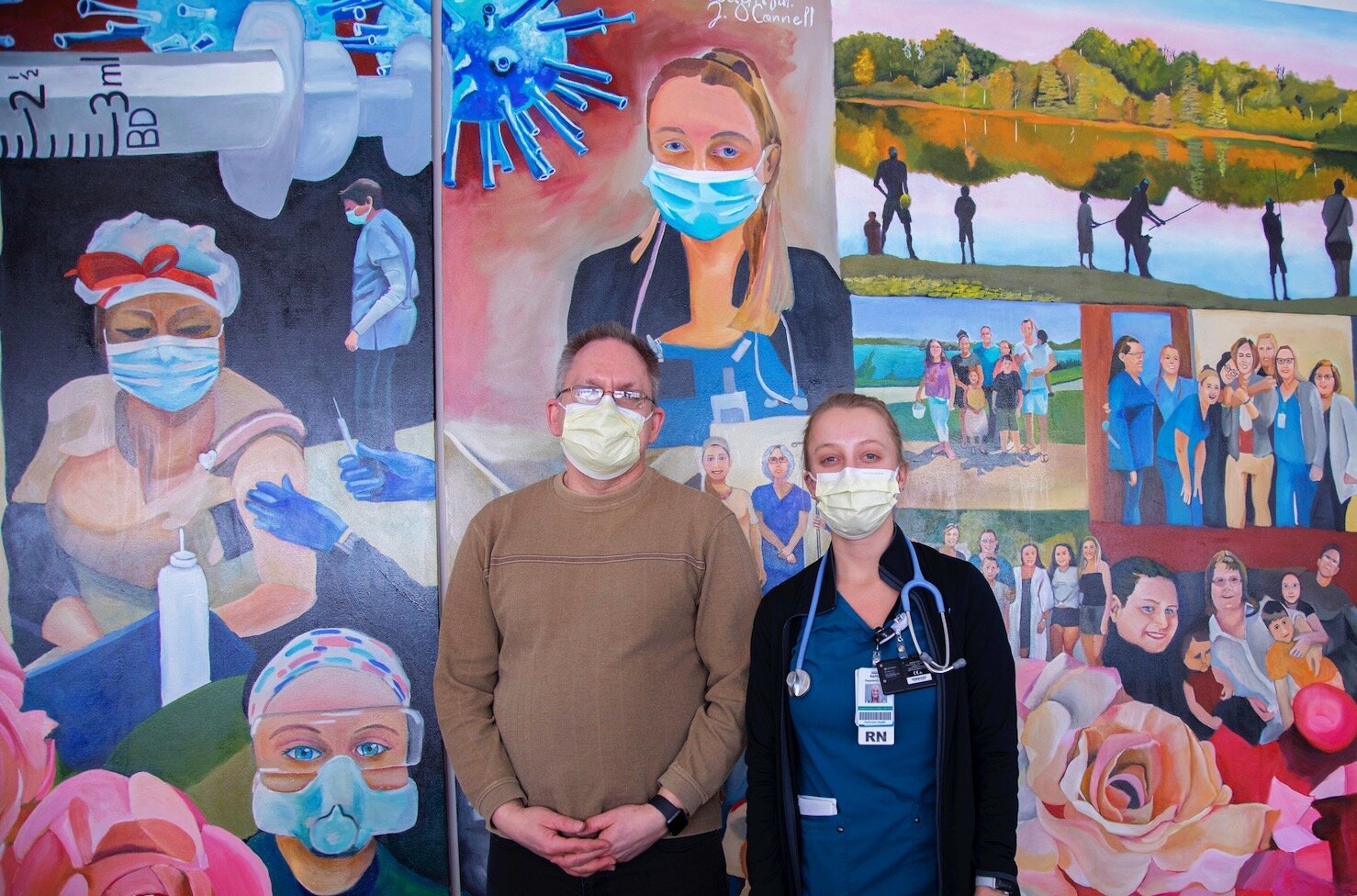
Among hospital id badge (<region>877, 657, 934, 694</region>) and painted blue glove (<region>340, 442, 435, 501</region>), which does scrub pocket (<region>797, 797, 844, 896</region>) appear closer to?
hospital id badge (<region>877, 657, 934, 694</region>)

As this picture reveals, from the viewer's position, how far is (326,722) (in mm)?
2436

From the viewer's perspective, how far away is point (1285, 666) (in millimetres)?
2824

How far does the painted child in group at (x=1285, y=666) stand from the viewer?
2816mm

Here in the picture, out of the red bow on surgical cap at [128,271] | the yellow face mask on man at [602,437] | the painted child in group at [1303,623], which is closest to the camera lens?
the yellow face mask on man at [602,437]

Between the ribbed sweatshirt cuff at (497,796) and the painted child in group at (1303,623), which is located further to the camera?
the painted child in group at (1303,623)

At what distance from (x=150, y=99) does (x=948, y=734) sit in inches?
99.4

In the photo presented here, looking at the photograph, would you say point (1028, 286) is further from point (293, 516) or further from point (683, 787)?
point (293, 516)

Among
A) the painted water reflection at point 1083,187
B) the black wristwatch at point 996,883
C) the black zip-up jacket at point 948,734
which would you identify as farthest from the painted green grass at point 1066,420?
the black wristwatch at point 996,883

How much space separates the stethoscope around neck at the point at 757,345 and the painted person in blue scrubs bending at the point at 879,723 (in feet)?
2.63

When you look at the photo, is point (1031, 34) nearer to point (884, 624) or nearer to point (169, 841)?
point (884, 624)

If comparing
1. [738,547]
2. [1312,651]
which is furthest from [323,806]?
[1312,651]

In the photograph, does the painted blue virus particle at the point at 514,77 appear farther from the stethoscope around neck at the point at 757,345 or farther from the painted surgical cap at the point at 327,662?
the painted surgical cap at the point at 327,662

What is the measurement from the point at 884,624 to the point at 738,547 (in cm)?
39

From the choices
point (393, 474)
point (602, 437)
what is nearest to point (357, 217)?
point (393, 474)
